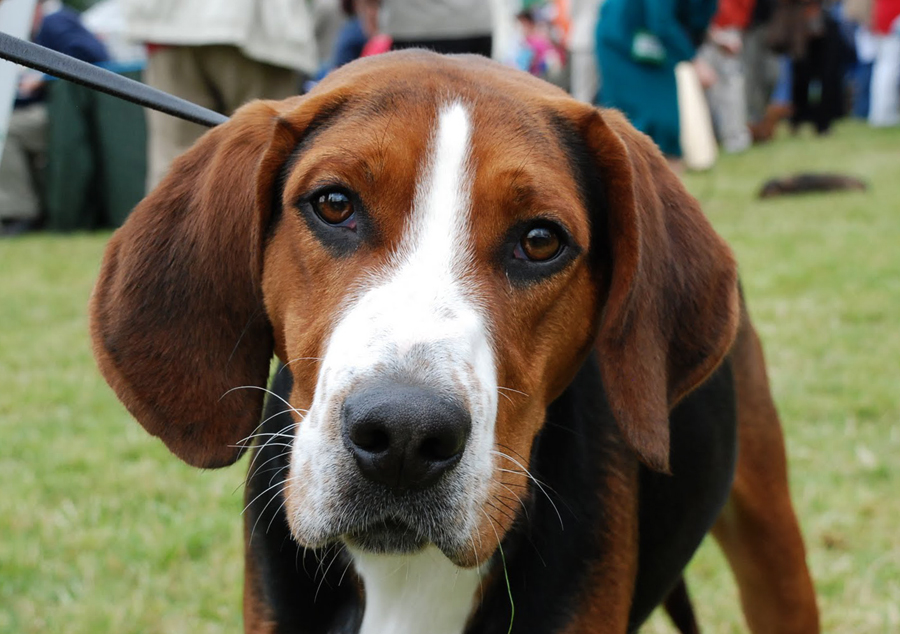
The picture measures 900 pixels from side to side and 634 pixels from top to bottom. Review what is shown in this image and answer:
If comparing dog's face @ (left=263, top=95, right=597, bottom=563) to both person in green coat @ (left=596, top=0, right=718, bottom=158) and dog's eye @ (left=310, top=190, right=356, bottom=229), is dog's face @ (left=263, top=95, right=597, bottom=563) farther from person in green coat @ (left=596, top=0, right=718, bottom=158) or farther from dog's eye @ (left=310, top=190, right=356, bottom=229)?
person in green coat @ (left=596, top=0, right=718, bottom=158)

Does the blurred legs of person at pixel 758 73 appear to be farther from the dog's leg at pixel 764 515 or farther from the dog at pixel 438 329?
the dog at pixel 438 329

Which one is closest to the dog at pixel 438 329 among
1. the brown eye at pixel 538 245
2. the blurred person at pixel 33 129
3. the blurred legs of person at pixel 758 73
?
the brown eye at pixel 538 245

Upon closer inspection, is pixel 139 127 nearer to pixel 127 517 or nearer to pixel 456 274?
pixel 127 517

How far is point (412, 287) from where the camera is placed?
7.68 ft

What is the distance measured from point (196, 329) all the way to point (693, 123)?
13923 millimetres

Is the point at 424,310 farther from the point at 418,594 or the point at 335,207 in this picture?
the point at 418,594

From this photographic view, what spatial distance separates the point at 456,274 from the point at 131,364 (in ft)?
2.99

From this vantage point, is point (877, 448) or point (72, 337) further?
point (72, 337)

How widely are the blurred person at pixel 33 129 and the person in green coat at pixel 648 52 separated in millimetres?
6443

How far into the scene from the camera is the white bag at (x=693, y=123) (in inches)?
608

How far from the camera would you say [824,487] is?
528 centimetres

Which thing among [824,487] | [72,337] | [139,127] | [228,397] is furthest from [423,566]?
[139,127]

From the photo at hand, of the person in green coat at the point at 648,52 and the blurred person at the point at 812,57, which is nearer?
the person in green coat at the point at 648,52

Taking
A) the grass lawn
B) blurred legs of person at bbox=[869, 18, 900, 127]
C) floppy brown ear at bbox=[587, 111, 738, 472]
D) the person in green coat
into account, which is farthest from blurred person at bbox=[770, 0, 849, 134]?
floppy brown ear at bbox=[587, 111, 738, 472]
